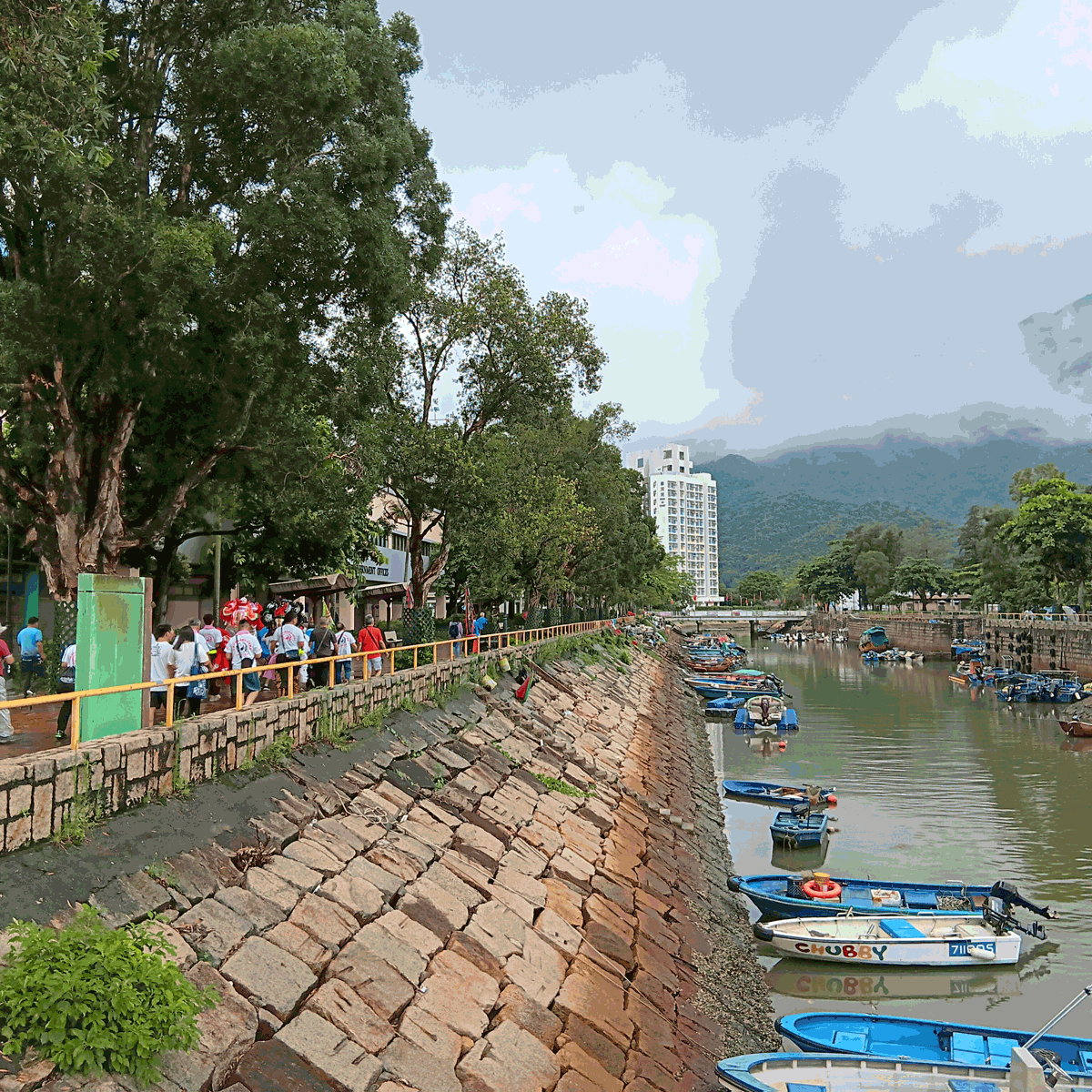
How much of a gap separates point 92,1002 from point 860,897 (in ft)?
54.7

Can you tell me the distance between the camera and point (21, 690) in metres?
16.9

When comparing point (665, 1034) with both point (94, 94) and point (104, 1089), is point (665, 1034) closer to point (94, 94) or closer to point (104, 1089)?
point (104, 1089)

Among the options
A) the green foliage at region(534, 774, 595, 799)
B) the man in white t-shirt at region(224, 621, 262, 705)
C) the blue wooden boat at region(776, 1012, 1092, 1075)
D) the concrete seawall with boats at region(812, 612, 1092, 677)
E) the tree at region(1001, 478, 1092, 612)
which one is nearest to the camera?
the blue wooden boat at region(776, 1012, 1092, 1075)

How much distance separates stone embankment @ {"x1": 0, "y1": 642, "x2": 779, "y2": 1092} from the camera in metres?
7.70

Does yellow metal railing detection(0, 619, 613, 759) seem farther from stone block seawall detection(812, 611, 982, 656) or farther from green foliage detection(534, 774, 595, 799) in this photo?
stone block seawall detection(812, 611, 982, 656)

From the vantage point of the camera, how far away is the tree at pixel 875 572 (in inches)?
5507

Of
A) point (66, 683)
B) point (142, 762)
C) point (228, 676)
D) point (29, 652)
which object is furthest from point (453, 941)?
point (29, 652)

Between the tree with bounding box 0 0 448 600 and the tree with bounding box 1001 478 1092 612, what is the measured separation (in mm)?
64627

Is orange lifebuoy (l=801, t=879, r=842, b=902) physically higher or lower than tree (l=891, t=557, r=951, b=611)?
lower

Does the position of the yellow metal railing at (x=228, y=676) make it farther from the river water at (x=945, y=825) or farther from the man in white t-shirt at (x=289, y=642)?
the river water at (x=945, y=825)

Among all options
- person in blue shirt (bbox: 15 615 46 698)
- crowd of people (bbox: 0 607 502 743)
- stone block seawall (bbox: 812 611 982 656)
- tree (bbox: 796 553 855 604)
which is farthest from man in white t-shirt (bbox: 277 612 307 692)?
tree (bbox: 796 553 855 604)

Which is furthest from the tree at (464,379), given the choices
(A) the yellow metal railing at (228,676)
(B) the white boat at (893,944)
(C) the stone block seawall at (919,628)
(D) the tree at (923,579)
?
(D) the tree at (923,579)

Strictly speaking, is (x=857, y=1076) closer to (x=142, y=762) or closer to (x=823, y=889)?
(x=823, y=889)

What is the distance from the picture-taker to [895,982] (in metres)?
16.4
